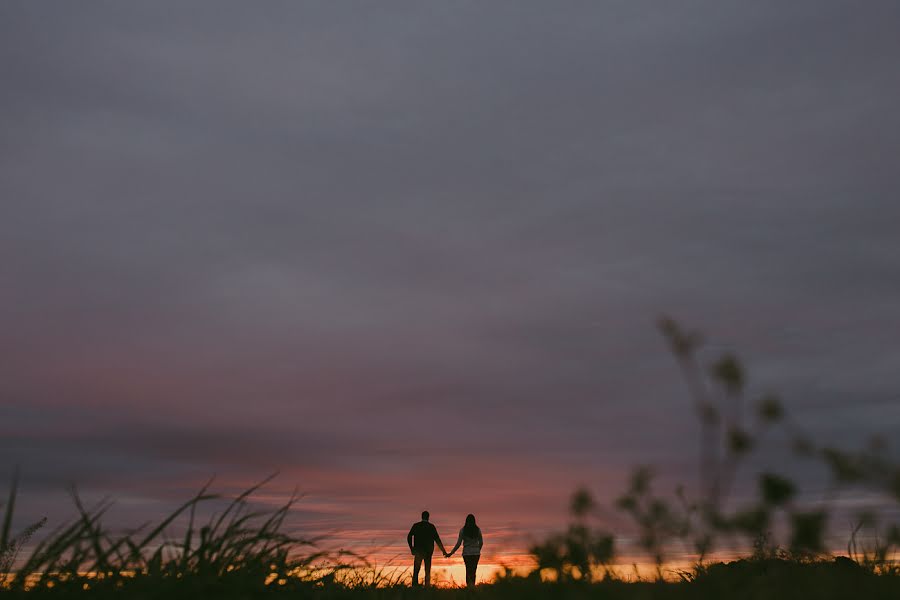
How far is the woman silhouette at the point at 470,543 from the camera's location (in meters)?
18.8

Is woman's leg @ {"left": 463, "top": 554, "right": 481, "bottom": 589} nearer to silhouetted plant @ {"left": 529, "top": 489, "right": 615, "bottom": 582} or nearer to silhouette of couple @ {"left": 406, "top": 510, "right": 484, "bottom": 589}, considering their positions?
silhouette of couple @ {"left": 406, "top": 510, "right": 484, "bottom": 589}

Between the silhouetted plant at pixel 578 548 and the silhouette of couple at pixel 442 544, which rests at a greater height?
the silhouette of couple at pixel 442 544

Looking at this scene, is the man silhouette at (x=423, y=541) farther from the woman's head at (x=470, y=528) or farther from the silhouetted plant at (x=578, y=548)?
the silhouetted plant at (x=578, y=548)

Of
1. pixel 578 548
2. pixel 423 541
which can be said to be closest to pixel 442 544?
pixel 423 541

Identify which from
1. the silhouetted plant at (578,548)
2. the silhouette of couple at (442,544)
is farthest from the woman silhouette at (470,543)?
the silhouetted plant at (578,548)

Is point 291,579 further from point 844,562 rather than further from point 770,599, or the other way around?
point 844,562

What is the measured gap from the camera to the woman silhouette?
1883 centimetres

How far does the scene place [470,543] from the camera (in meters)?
18.8

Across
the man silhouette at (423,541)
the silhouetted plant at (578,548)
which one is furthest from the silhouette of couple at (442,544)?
the silhouetted plant at (578,548)

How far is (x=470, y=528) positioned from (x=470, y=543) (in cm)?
34

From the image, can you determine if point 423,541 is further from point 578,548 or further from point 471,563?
point 578,548

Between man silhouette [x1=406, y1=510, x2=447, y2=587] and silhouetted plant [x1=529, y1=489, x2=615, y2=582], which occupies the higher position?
man silhouette [x1=406, y1=510, x2=447, y2=587]

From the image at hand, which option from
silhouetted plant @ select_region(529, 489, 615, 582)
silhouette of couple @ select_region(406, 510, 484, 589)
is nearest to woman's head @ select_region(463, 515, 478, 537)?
silhouette of couple @ select_region(406, 510, 484, 589)

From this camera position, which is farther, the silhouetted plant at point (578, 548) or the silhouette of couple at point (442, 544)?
the silhouette of couple at point (442, 544)
